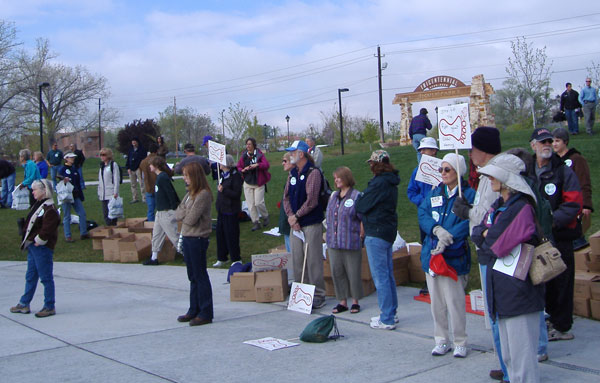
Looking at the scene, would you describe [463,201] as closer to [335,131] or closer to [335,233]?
[335,233]

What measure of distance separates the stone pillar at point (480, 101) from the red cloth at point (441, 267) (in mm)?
26142

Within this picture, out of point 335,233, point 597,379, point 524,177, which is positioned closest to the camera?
point 524,177

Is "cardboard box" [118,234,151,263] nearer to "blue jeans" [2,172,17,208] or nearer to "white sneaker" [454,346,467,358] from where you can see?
"white sneaker" [454,346,467,358]

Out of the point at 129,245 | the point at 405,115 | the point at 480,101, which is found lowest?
the point at 129,245

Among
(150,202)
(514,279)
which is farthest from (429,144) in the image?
(150,202)

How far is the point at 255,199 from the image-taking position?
12539 millimetres

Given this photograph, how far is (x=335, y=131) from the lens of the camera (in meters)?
61.9

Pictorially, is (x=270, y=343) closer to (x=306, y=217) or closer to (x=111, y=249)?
(x=306, y=217)

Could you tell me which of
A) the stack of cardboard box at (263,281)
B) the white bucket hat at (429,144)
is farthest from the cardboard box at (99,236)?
the white bucket hat at (429,144)

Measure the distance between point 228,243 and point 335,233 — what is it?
3.25 m

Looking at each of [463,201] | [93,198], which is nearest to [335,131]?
[93,198]

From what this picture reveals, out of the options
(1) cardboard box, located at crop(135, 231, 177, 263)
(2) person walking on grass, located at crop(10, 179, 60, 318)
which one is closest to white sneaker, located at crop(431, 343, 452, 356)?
(2) person walking on grass, located at crop(10, 179, 60, 318)

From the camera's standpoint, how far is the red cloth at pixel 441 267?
17.6ft

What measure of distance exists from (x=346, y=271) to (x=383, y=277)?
0.91 metres
